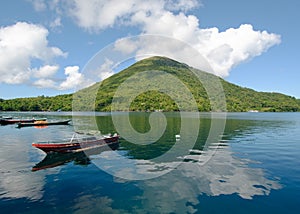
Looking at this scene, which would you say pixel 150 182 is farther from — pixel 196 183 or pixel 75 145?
pixel 75 145

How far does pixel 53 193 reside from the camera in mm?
20906

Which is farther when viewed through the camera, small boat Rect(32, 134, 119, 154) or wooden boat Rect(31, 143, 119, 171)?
small boat Rect(32, 134, 119, 154)

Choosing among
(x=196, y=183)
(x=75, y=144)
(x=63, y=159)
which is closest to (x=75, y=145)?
(x=75, y=144)

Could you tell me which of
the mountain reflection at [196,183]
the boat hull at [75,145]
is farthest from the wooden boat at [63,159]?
the mountain reflection at [196,183]

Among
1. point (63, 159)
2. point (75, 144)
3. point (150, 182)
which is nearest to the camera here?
point (150, 182)

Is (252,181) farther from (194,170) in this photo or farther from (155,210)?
(155,210)

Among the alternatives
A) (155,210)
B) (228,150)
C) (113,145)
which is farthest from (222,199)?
(113,145)

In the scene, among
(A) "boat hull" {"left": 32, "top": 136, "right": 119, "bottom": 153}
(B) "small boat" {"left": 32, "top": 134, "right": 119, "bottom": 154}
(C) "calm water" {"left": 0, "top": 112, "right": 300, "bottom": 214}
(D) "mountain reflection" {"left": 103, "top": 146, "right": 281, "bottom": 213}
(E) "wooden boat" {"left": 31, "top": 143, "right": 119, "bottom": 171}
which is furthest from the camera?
(B) "small boat" {"left": 32, "top": 134, "right": 119, "bottom": 154}

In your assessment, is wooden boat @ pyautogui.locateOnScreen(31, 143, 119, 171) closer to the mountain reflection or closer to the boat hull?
the boat hull

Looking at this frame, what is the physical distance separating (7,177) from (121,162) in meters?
14.2

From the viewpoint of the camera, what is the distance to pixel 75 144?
123ft

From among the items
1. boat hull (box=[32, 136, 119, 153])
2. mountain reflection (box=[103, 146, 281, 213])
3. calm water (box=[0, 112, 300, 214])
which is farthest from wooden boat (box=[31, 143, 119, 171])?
mountain reflection (box=[103, 146, 281, 213])

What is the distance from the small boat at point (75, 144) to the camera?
34688mm

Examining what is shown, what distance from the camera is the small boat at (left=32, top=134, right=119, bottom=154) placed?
114 feet
